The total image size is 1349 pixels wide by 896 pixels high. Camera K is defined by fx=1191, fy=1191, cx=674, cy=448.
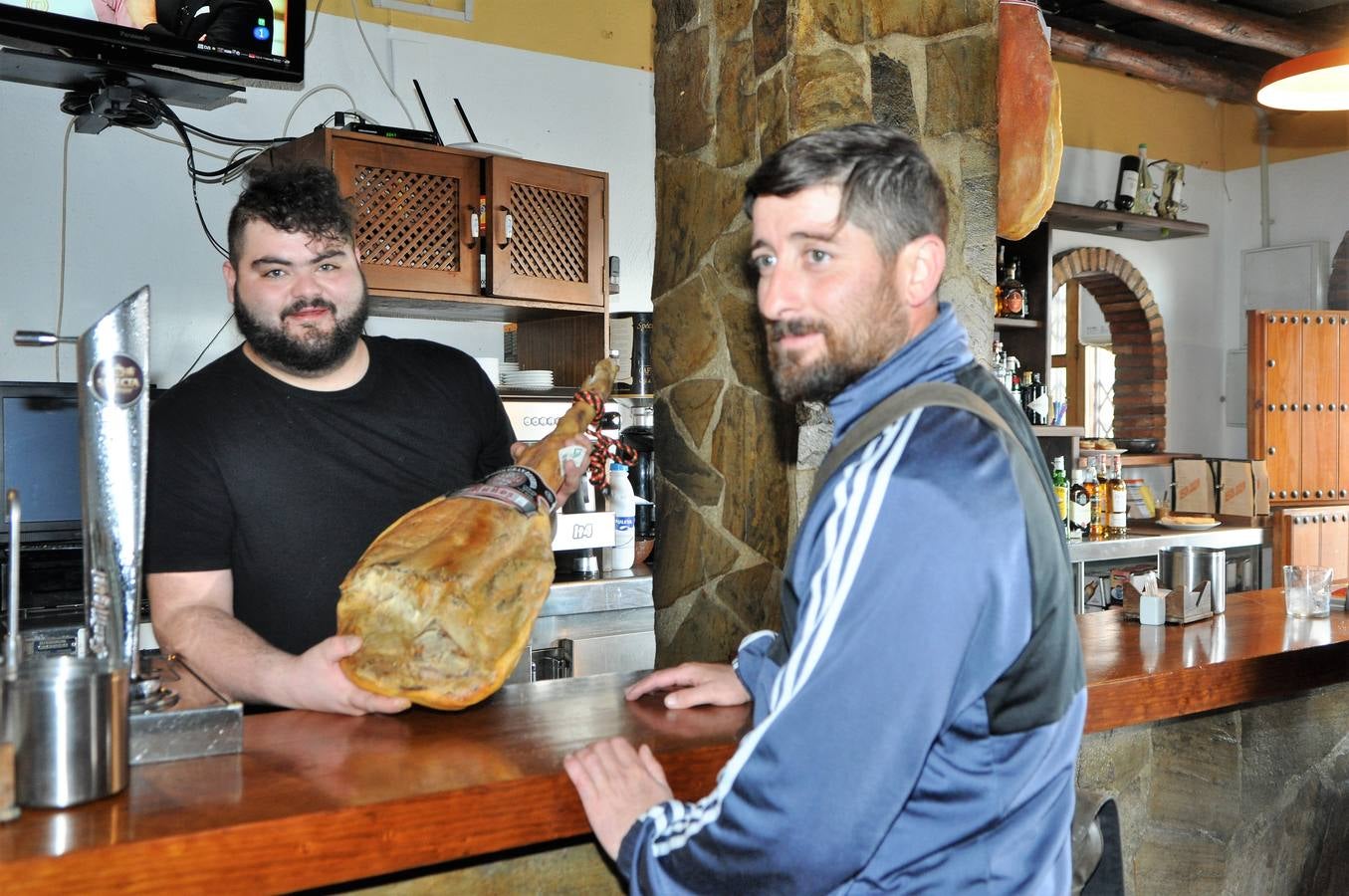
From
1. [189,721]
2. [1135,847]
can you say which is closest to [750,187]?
[189,721]

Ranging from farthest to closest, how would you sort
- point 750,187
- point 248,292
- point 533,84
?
point 533,84 → point 248,292 → point 750,187

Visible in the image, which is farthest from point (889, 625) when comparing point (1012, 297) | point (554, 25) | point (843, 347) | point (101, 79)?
point (1012, 297)

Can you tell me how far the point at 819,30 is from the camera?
94.0 inches

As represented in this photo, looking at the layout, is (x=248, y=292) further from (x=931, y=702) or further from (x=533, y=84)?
(x=533, y=84)

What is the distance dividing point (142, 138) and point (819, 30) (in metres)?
3.12

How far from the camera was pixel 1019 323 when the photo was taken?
6352 millimetres

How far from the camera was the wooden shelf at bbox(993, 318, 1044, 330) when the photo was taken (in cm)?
630

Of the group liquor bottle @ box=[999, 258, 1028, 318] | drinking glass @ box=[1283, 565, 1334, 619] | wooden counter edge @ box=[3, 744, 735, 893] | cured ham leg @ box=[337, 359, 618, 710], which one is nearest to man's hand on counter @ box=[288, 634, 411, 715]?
cured ham leg @ box=[337, 359, 618, 710]

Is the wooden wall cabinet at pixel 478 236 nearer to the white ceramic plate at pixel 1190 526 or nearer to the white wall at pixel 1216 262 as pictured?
the white ceramic plate at pixel 1190 526

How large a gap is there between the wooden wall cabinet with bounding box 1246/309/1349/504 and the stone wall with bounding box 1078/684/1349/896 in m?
5.20

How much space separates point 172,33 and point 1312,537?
21.2 feet

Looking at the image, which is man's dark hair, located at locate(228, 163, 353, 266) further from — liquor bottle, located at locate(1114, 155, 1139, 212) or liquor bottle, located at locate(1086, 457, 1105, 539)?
liquor bottle, located at locate(1114, 155, 1139, 212)

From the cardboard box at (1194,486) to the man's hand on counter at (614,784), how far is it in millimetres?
6407

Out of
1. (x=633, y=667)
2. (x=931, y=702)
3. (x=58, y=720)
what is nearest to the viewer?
(x=931, y=702)
